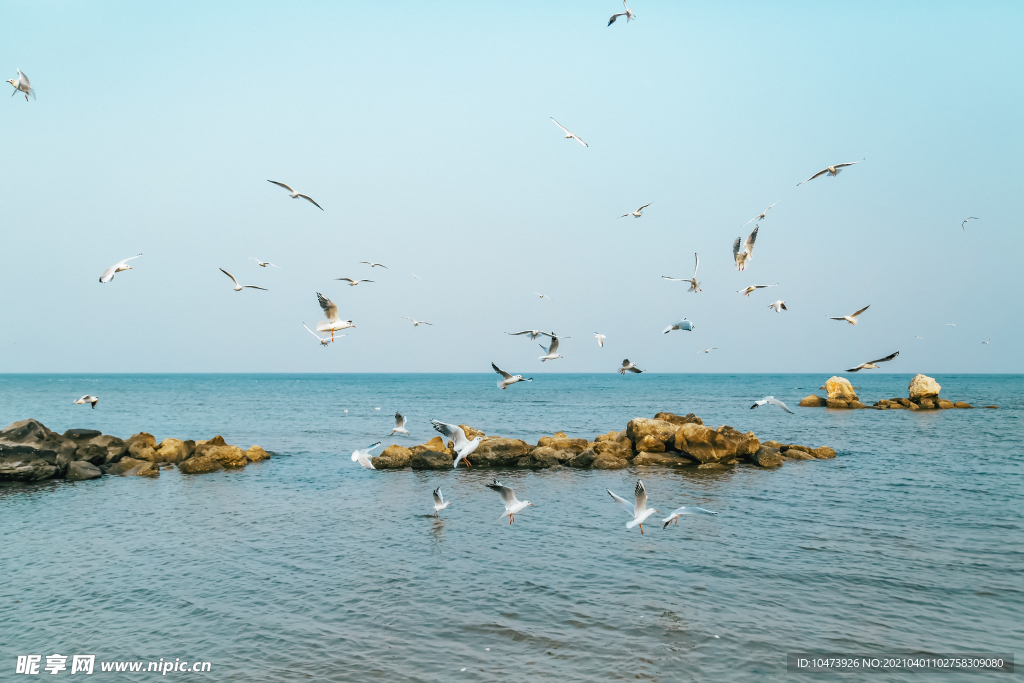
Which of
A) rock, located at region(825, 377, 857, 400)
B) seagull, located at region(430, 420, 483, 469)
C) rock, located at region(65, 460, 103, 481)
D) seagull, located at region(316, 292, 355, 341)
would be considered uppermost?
seagull, located at region(316, 292, 355, 341)

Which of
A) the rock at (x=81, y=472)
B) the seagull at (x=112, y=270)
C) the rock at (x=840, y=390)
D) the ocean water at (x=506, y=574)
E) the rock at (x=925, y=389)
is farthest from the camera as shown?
the rock at (x=840, y=390)

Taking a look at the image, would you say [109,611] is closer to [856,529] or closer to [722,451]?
[856,529]

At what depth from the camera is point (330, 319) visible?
1639cm

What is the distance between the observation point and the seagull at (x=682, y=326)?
17203 millimetres

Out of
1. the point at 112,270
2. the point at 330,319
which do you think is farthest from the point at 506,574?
the point at 112,270

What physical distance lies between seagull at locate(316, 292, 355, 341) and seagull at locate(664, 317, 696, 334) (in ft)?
28.5

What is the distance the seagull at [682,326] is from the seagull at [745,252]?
201 centimetres

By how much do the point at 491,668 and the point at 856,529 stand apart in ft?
43.1

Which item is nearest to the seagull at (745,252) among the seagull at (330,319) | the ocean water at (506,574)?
the ocean water at (506,574)

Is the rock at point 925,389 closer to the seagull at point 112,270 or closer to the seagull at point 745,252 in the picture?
the seagull at point 745,252

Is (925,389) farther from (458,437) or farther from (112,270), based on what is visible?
(112,270)

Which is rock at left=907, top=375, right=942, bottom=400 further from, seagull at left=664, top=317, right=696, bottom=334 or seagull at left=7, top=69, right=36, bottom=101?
seagull at left=7, top=69, right=36, bottom=101

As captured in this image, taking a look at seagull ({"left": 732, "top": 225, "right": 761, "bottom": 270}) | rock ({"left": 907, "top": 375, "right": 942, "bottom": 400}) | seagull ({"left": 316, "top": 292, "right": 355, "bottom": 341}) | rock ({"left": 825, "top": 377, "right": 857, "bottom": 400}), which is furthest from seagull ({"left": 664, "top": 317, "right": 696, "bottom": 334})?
rock ({"left": 907, "top": 375, "right": 942, "bottom": 400})

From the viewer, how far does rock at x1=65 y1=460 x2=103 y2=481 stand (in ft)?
86.7
